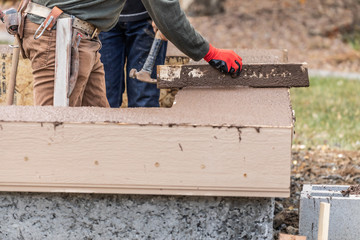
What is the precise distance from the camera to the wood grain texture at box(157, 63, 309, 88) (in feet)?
12.3

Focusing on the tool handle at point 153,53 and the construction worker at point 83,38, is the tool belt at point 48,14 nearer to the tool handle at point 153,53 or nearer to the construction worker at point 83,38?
the construction worker at point 83,38

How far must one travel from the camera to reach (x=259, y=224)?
10.0ft

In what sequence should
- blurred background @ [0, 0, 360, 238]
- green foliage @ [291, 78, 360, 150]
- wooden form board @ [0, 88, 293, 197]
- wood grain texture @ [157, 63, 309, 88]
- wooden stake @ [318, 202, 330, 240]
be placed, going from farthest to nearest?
green foliage @ [291, 78, 360, 150]
blurred background @ [0, 0, 360, 238]
wood grain texture @ [157, 63, 309, 88]
wooden stake @ [318, 202, 330, 240]
wooden form board @ [0, 88, 293, 197]

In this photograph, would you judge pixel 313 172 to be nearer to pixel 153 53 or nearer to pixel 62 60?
pixel 153 53

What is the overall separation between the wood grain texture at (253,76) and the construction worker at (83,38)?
66 mm

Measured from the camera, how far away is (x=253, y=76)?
12.3ft

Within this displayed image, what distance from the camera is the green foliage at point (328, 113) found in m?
6.62

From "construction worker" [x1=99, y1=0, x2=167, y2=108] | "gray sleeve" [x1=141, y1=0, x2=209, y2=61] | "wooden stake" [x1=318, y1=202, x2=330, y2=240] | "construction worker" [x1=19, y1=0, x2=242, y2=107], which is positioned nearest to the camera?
"wooden stake" [x1=318, y1=202, x2=330, y2=240]

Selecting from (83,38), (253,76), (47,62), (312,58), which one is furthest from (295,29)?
(47,62)

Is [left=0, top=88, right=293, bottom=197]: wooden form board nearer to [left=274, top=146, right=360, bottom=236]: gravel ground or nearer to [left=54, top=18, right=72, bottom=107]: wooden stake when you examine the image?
[left=54, top=18, right=72, bottom=107]: wooden stake

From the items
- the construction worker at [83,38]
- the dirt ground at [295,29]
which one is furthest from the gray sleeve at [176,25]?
the dirt ground at [295,29]

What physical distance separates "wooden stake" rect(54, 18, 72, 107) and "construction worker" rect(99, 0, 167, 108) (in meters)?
1.28

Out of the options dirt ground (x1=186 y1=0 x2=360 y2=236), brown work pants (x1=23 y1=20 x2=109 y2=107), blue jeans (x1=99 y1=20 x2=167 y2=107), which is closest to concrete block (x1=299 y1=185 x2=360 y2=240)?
brown work pants (x1=23 y1=20 x2=109 y2=107)

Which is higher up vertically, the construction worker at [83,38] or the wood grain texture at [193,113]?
the construction worker at [83,38]
